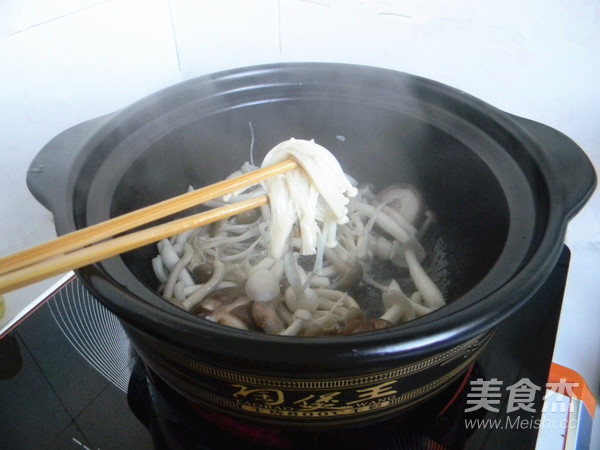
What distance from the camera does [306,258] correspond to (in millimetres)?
1210

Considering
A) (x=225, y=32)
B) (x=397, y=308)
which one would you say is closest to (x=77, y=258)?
(x=397, y=308)

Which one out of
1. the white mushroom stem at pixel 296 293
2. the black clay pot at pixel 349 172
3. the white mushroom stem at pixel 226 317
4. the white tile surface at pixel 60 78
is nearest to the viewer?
the black clay pot at pixel 349 172

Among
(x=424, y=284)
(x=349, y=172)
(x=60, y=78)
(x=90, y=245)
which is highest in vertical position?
(x=60, y=78)

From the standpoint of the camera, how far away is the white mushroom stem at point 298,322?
960mm

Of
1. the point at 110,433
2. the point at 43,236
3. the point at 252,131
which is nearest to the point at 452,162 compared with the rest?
the point at 252,131

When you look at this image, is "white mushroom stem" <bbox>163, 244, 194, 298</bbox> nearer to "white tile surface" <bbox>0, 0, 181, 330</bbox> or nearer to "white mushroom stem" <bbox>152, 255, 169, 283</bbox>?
"white mushroom stem" <bbox>152, 255, 169, 283</bbox>

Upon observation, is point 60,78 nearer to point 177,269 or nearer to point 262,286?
point 177,269

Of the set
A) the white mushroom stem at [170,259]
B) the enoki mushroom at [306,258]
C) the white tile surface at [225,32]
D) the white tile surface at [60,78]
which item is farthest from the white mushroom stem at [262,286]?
the white tile surface at [225,32]

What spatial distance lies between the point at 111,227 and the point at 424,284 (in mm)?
649

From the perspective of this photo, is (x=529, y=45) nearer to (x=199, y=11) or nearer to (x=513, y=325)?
(x=513, y=325)

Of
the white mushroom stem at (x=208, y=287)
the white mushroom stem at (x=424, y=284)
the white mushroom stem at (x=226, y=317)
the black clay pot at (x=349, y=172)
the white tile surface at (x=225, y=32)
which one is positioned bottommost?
Result: the white mushroom stem at (x=424, y=284)

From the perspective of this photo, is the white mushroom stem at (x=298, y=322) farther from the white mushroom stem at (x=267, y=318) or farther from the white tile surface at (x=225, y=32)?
the white tile surface at (x=225, y=32)

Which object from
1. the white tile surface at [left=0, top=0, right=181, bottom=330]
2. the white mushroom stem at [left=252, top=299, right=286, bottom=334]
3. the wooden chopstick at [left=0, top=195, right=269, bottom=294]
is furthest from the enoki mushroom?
the white tile surface at [left=0, top=0, right=181, bottom=330]

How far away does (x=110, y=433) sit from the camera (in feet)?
3.33
